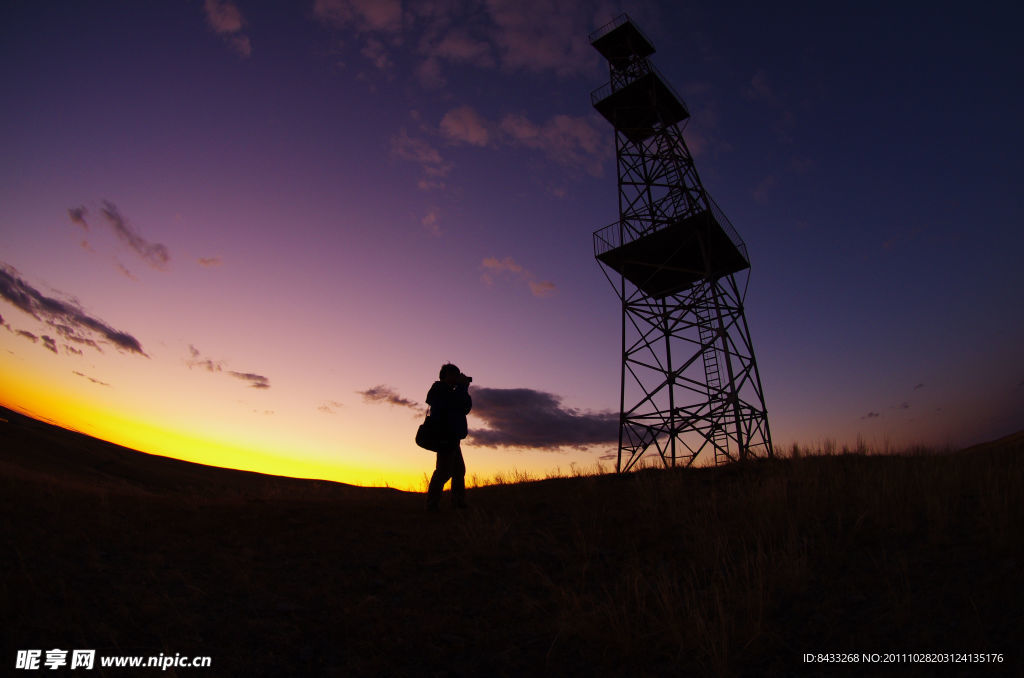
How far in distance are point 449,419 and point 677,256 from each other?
13.1m

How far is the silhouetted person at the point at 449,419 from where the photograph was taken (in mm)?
7641

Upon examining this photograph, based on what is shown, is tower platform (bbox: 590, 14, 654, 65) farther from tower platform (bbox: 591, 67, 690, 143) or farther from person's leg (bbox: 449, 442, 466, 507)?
person's leg (bbox: 449, 442, 466, 507)

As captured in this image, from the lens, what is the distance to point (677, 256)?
698 inches

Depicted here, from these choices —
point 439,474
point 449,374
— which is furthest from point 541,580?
point 449,374

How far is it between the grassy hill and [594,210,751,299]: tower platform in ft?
33.6

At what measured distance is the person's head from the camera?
7824 millimetres

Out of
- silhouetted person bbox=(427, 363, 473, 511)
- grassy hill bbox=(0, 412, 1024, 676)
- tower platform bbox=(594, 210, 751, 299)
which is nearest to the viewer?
grassy hill bbox=(0, 412, 1024, 676)

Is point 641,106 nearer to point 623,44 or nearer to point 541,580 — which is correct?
point 623,44

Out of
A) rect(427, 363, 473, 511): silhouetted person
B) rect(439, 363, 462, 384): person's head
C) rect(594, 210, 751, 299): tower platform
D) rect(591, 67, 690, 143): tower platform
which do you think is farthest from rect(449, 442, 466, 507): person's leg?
rect(591, 67, 690, 143): tower platform

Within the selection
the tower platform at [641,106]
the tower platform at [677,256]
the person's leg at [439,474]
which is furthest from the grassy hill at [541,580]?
the tower platform at [641,106]

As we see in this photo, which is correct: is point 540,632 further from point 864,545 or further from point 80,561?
point 80,561

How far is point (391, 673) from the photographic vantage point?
11.9 ft

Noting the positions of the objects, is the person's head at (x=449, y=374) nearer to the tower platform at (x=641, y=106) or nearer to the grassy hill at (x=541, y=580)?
the grassy hill at (x=541, y=580)

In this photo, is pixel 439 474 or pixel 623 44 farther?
pixel 623 44
